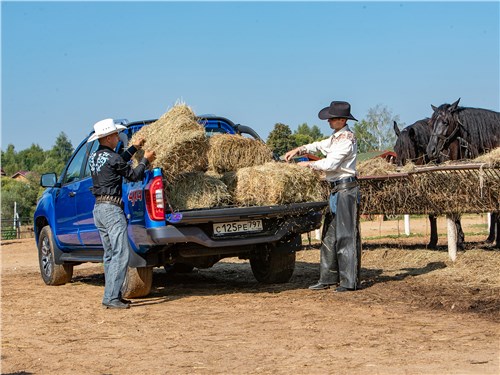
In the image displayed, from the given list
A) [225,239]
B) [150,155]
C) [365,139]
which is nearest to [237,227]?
[225,239]

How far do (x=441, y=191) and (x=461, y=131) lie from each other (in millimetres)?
2372

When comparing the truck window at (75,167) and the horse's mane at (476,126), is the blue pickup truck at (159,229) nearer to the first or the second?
the truck window at (75,167)

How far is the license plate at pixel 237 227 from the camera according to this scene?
29.3ft

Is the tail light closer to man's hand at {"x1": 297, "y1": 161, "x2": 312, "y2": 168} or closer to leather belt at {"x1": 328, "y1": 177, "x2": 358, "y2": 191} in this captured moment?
man's hand at {"x1": 297, "y1": 161, "x2": 312, "y2": 168}

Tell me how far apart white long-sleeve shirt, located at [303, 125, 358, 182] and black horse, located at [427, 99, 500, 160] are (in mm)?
4731

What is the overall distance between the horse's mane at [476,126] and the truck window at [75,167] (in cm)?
637

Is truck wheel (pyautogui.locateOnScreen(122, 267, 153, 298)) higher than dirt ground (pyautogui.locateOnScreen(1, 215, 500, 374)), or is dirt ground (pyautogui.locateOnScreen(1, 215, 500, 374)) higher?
truck wheel (pyautogui.locateOnScreen(122, 267, 153, 298))

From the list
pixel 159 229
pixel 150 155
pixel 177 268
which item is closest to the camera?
pixel 159 229

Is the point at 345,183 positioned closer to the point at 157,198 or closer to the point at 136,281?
the point at 157,198

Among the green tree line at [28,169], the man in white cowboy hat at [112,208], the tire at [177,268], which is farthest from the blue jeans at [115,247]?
the green tree line at [28,169]

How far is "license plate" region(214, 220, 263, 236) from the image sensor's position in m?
8.95

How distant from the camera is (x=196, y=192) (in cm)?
886

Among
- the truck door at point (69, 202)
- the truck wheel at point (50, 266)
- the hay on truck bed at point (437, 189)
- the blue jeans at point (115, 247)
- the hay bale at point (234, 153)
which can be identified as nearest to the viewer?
the blue jeans at point (115, 247)

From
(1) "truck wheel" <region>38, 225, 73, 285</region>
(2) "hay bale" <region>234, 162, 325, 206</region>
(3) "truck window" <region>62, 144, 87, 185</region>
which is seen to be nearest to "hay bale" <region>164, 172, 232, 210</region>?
(2) "hay bale" <region>234, 162, 325, 206</region>
